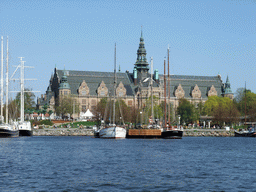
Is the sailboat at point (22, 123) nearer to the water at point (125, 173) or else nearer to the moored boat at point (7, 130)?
the moored boat at point (7, 130)

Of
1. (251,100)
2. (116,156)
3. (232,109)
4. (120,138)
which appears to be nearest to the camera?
(116,156)

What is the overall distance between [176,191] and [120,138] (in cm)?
6794

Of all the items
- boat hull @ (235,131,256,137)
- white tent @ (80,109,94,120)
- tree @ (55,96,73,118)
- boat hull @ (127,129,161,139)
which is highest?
tree @ (55,96,73,118)

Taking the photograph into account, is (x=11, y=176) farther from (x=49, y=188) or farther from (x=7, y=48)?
(x=7, y=48)

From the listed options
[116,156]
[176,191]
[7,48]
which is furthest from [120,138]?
[176,191]

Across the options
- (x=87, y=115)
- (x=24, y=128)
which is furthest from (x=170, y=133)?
(x=87, y=115)

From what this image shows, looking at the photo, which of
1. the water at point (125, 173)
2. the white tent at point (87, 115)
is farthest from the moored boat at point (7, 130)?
the white tent at point (87, 115)

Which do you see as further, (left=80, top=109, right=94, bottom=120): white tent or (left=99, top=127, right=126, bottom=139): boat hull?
(left=80, top=109, right=94, bottom=120): white tent

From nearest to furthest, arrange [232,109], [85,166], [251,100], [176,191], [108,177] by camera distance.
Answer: [176,191] → [108,177] → [85,166] → [232,109] → [251,100]

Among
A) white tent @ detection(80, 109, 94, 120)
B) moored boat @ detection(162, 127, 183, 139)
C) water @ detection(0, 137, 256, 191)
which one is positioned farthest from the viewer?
white tent @ detection(80, 109, 94, 120)

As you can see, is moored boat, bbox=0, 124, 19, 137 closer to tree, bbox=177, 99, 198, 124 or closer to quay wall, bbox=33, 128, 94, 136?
quay wall, bbox=33, 128, 94, 136

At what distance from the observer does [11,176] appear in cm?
3816

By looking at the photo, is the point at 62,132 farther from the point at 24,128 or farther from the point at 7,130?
the point at 7,130

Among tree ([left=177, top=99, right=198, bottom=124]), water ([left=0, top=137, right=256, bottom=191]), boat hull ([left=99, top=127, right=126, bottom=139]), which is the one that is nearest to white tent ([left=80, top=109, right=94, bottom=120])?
tree ([left=177, top=99, right=198, bottom=124])
